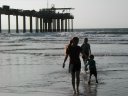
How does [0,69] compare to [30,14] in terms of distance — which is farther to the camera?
[30,14]

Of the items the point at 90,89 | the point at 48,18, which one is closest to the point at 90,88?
the point at 90,89

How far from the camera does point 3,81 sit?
13.4m

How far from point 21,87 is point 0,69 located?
5.01m

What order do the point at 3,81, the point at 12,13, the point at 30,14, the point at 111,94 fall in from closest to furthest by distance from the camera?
the point at 111,94 < the point at 3,81 < the point at 12,13 < the point at 30,14

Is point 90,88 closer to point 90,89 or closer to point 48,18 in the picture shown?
point 90,89

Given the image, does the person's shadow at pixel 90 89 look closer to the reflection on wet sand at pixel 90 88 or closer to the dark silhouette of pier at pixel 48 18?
the reflection on wet sand at pixel 90 88

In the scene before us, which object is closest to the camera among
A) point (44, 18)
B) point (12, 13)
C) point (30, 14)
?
point (12, 13)

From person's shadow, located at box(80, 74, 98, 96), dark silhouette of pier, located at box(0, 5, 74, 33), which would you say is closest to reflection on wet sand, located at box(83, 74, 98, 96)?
person's shadow, located at box(80, 74, 98, 96)

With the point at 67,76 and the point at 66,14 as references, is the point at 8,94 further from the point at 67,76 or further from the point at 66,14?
the point at 66,14

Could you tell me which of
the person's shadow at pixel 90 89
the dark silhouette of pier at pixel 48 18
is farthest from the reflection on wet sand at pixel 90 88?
the dark silhouette of pier at pixel 48 18

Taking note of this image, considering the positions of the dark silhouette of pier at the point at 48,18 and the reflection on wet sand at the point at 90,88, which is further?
the dark silhouette of pier at the point at 48,18

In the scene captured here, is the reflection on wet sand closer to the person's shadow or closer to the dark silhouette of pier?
the person's shadow

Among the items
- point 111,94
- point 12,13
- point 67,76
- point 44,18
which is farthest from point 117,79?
point 44,18

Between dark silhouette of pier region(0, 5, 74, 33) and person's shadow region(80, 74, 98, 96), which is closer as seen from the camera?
person's shadow region(80, 74, 98, 96)
